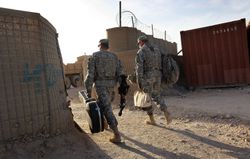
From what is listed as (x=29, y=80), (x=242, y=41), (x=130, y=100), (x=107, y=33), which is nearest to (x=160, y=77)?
(x=29, y=80)

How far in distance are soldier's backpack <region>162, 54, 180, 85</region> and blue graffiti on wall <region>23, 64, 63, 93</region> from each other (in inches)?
82.9

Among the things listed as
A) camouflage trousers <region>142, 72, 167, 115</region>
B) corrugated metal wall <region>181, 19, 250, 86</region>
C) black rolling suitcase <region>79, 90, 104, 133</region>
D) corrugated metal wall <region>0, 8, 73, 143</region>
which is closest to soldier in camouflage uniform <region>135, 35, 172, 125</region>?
camouflage trousers <region>142, 72, 167, 115</region>

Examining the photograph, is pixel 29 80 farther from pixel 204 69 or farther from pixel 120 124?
pixel 204 69

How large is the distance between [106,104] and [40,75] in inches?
42.1

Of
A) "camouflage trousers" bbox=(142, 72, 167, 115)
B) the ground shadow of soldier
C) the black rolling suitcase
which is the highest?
"camouflage trousers" bbox=(142, 72, 167, 115)

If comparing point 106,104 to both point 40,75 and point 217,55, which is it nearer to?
point 40,75

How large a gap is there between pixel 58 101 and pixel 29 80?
2.22 feet

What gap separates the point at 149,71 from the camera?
21.2 ft

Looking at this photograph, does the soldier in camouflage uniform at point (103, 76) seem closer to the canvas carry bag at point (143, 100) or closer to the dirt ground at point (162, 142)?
the dirt ground at point (162, 142)

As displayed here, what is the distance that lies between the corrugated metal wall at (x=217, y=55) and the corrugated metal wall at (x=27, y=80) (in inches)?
364

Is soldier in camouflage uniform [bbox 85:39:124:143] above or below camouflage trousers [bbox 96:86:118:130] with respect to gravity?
above

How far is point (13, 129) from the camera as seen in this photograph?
441cm

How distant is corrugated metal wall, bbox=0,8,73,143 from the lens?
14.4ft

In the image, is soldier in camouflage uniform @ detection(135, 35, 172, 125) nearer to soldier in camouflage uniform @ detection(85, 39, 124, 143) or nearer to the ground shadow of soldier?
soldier in camouflage uniform @ detection(85, 39, 124, 143)
